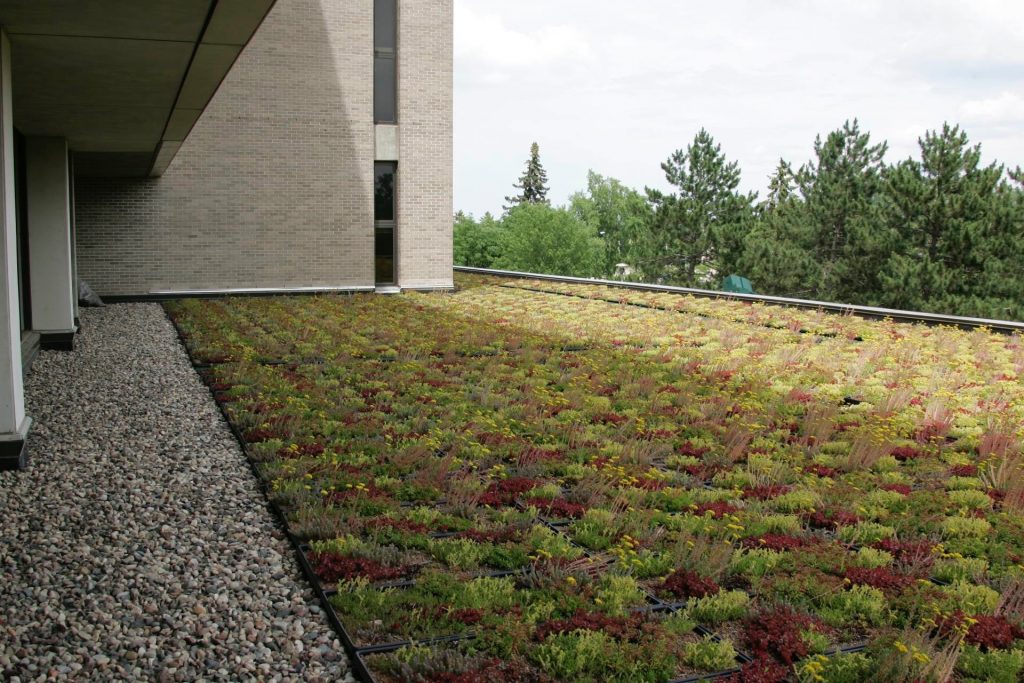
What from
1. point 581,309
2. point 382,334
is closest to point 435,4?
point 581,309

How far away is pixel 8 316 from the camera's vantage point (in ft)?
21.9

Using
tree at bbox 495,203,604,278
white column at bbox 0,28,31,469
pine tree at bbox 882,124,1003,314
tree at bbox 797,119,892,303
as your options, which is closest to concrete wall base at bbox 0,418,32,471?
white column at bbox 0,28,31,469

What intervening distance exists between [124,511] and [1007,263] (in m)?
34.0

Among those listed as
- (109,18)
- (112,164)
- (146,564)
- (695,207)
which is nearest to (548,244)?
(695,207)

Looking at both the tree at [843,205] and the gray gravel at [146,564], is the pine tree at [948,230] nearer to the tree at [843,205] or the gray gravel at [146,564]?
the tree at [843,205]

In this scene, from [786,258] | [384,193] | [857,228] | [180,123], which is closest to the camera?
[180,123]

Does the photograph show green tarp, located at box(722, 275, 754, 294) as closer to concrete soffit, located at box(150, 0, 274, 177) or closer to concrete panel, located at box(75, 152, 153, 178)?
concrete panel, located at box(75, 152, 153, 178)

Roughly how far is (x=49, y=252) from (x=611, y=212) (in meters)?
83.6

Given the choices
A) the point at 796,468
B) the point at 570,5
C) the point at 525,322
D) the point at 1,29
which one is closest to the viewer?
the point at 1,29

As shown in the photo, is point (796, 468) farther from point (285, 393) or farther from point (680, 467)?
point (285, 393)

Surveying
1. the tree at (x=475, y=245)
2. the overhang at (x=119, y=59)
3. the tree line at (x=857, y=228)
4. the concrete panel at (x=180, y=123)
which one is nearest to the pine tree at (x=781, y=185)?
the tree line at (x=857, y=228)

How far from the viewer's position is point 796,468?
266 inches

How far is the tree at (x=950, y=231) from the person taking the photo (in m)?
32.8

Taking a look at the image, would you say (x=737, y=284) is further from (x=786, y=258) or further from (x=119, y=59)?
(x=119, y=59)
